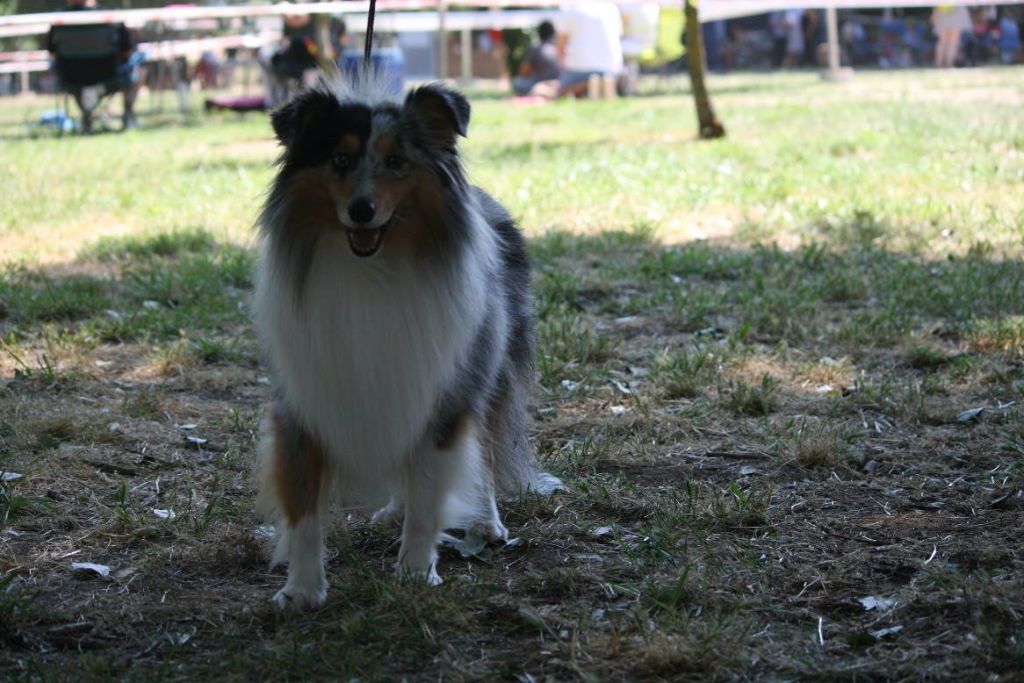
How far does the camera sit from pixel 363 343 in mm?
3291

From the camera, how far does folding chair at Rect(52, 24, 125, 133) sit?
17.0m

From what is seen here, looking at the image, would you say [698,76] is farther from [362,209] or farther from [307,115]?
[362,209]

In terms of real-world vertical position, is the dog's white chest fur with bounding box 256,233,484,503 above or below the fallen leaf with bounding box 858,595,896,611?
above

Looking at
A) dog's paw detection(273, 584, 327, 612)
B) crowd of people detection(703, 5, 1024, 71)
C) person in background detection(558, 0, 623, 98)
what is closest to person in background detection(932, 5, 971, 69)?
crowd of people detection(703, 5, 1024, 71)

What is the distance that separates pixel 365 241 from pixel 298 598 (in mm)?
Answer: 963

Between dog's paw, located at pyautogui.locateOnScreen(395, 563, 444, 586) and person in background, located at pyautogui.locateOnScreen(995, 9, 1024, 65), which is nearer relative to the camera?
dog's paw, located at pyautogui.locateOnScreen(395, 563, 444, 586)

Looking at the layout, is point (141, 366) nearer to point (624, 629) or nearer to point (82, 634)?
point (82, 634)

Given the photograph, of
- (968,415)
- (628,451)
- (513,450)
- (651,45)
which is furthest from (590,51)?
(513,450)

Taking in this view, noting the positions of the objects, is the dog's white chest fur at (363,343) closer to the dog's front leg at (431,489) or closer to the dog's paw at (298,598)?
the dog's front leg at (431,489)

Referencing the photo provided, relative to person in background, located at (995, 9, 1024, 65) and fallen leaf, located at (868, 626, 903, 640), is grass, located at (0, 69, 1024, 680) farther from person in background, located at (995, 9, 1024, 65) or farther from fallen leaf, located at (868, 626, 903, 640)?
person in background, located at (995, 9, 1024, 65)

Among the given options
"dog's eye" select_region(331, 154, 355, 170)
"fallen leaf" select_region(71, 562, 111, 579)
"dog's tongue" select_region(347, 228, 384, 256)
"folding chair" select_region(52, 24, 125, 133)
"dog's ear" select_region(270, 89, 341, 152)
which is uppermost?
"folding chair" select_region(52, 24, 125, 133)

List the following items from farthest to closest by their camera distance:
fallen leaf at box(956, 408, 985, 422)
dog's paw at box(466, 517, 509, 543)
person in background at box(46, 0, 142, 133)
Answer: person in background at box(46, 0, 142, 133) → fallen leaf at box(956, 408, 985, 422) → dog's paw at box(466, 517, 509, 543)

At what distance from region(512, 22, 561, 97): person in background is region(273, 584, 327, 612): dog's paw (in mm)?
18888

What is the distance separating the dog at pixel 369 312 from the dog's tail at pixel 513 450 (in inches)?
16.1
